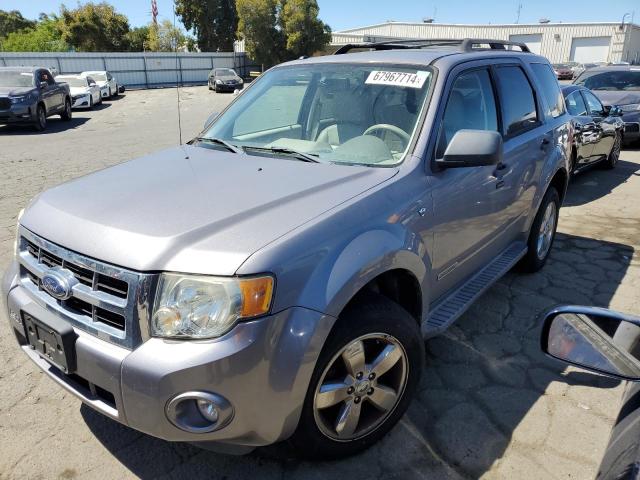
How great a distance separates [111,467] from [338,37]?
67121 millimetres

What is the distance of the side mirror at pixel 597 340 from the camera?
130 centimetres

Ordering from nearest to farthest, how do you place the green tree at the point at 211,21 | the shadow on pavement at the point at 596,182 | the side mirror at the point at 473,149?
the side mirror at the point at 473,149 → the shadow on pavement at the point at 596,182 → the green tree at the point at 211,21

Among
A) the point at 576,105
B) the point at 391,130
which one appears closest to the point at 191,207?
the point at 391,130

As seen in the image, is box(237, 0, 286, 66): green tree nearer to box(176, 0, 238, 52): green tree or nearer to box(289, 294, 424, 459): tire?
box(176, 0, 238, 52): green tree

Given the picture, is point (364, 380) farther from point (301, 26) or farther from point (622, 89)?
point (301, 26)

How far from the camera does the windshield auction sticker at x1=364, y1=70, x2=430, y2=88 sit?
302 cm

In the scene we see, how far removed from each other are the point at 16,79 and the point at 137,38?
47216mm

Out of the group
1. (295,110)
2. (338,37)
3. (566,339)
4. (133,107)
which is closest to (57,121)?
(133,107)

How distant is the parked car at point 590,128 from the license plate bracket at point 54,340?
7.34m

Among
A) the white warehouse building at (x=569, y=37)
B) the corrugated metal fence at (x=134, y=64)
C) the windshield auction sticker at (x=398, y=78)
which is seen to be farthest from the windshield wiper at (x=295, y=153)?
the white warehouse building at (x=569, y=37)

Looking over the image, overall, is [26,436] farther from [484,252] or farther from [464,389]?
Answer: [484,252]

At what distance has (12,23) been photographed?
67.6 meters

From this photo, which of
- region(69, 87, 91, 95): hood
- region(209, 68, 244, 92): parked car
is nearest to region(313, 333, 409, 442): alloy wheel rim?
region(69, 87, 91, 95): hood

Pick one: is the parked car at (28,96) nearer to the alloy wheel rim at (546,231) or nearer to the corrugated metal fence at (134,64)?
the alloy wheel rim at (546,231)
